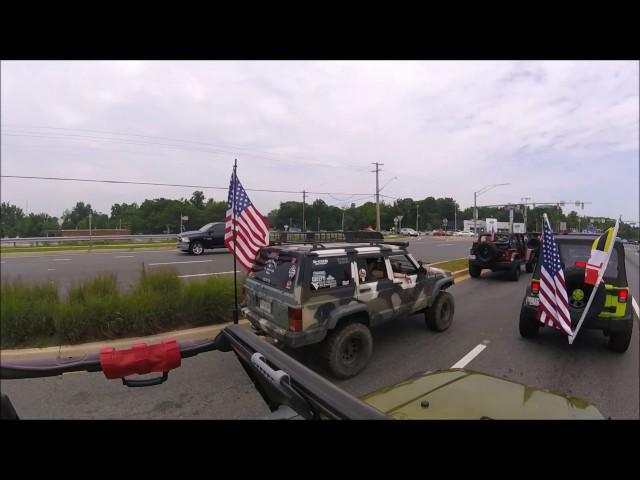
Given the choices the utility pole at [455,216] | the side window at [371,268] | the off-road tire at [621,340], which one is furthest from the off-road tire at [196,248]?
the utility pole at [455,216]

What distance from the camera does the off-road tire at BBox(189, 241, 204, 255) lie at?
45.7 ft

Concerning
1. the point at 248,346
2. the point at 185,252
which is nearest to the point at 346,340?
the point at 248,346

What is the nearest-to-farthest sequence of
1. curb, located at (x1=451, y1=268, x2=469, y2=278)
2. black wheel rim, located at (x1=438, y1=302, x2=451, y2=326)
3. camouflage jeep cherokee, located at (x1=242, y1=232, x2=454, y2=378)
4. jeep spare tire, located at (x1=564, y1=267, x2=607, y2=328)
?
camouflage jeep cherokee, located at (x1=242, y1=232, x2=454, y2=378), jeep spare tire, located at (x1=564, y1=267, x2=607, y2=328), black wheel rim, located at (x1=438, y1=302, x2=451, y2=326), curb, located at (x1=451, y1=268, x2=469, y2=278)

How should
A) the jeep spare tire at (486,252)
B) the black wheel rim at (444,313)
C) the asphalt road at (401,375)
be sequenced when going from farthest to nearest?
the jeep spare tire at (486,252), the black wheel rim at (444,313), the asphalt road at (401,375)

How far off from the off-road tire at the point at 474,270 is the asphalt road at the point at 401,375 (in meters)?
4.28

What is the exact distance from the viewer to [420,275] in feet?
17.5

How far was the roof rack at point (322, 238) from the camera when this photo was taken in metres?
4.86

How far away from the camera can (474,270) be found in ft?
34.7

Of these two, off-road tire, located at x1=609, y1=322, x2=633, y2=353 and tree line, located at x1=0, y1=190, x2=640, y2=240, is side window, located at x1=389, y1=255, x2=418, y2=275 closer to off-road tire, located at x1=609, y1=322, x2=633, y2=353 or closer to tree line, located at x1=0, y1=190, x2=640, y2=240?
tree line, located at x1=0, y1=190, x2=640, y2=240

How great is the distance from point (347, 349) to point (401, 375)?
717 millimetres

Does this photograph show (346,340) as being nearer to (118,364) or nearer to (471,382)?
(471,382)

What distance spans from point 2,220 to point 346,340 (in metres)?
3.58

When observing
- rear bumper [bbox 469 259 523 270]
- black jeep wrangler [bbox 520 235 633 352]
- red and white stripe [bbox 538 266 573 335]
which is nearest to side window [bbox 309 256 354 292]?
red and white stripe [bbox 538 266 573 335]

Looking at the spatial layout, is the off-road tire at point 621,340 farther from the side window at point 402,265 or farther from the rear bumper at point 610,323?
the side window at point 402,265
